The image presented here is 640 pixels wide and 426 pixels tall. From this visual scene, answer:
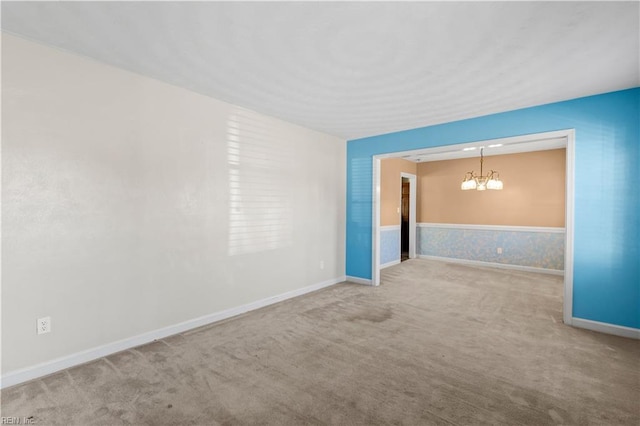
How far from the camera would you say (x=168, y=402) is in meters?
1.98

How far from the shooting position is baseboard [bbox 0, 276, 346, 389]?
217cm

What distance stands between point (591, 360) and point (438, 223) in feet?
16.5

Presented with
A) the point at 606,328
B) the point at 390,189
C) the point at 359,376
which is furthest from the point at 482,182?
the point at 359,376

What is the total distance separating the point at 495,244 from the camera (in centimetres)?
658

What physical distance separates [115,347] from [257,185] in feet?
7.23

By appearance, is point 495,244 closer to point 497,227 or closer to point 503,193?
point 497,227

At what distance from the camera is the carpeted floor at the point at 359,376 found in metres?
1.87

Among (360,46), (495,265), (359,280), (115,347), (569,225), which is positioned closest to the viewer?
(360,46)

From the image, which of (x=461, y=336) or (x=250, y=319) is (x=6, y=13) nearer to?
(x=250, y=319)

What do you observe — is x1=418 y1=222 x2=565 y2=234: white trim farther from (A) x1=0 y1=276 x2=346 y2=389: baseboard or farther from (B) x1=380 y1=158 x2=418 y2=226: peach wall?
(A) x1=0 y1=276 x2=346 y2=389: baseboard

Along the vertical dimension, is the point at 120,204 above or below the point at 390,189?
below

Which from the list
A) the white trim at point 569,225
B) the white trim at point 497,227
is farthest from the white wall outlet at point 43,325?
the white trim at point 497,227

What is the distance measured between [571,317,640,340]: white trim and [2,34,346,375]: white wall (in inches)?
140

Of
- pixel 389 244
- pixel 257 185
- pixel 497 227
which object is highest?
pixel 257 185
